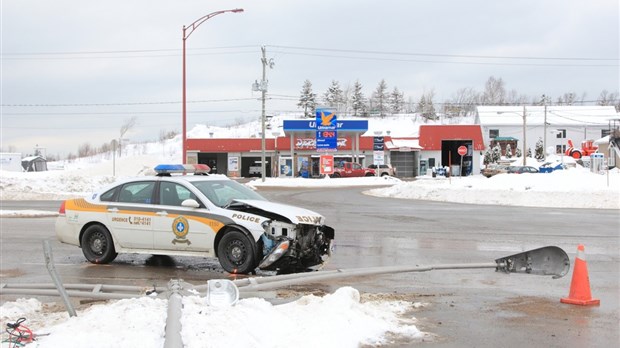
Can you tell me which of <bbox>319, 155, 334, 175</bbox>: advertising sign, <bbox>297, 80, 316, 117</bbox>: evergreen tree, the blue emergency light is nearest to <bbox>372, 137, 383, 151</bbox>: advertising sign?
<bbox>319, 155, 334, 175</bbox>: advertising sign

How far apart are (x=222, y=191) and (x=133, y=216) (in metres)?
A: 1.50

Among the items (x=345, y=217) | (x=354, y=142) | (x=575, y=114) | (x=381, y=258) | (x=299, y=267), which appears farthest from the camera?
(x=575, y=114)

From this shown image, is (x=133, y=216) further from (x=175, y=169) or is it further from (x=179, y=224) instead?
(x=175, y=169)

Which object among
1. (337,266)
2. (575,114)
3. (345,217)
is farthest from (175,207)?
(575,114)

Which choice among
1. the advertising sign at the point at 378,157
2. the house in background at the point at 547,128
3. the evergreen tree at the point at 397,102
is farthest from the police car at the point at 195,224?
the evergreen tree at the point at 397,102

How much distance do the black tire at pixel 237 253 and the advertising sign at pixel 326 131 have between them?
50115 millimetres

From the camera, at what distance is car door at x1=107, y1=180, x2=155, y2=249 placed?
32.8 feet

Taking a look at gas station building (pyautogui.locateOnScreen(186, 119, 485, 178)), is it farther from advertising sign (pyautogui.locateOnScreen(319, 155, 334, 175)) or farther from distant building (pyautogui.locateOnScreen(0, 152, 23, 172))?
distant building (pyautogui.locateOnScreen(0, 152, 23, 172))

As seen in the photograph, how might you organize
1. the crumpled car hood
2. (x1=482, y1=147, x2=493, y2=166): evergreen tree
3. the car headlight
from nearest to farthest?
the car headlight
the crumpled car hood
(x1=482, y1=147, x2=493, y2=166): evergreen tree

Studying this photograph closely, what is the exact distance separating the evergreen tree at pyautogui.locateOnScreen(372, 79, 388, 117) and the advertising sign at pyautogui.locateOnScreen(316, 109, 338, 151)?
319 ft

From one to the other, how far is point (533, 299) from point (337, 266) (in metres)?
3.46

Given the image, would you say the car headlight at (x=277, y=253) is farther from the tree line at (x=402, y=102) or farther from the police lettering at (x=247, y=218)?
the tree line at (x=402, y=102)

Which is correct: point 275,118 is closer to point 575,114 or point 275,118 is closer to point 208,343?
point 575,114

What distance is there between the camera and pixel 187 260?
433 inches
